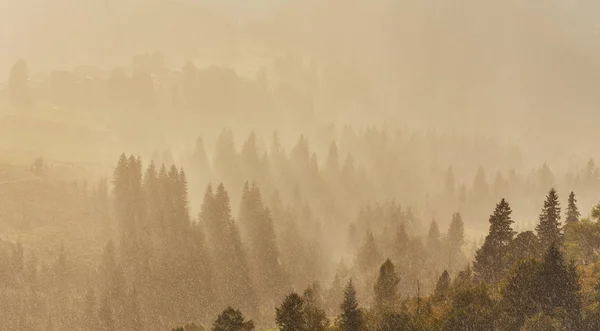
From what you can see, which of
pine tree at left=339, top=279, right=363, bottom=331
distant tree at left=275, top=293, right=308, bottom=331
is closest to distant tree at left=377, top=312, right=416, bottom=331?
pine tree at left=339, top=279, right=363, bottom=331

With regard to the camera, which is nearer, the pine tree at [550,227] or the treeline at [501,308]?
the treeline at [501,308]

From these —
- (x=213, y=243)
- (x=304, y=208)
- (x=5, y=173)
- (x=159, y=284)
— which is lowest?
(x=159, y=284)

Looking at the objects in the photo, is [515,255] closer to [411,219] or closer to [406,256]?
[406,256]

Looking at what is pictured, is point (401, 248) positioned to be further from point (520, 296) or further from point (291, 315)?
point (291, 315)

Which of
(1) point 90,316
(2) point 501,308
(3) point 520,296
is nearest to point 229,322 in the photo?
(2) point 501,308

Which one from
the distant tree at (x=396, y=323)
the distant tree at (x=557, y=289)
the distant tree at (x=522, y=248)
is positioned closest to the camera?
the distant tree at (x=557, y=289)

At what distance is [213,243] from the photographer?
146 metres

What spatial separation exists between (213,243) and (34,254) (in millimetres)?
46034

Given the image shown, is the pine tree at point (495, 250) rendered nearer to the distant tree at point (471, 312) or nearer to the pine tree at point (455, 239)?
the distant tree at point (471, 312)

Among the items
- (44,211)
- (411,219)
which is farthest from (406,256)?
(44,211)

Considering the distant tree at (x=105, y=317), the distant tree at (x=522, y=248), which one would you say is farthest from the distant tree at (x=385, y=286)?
the distant tree at (x=105, y=317)

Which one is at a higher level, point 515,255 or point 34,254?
point 34,254

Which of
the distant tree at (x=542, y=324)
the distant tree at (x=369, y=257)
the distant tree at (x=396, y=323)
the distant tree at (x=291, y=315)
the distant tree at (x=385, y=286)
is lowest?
the distant tree at (x=542, y=324)

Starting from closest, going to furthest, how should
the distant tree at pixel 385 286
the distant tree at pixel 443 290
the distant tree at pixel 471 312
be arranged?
the distant tree at pixel 471 312 < the distant tree at pixel 443 290 < the distant tree at pixel 385 286
